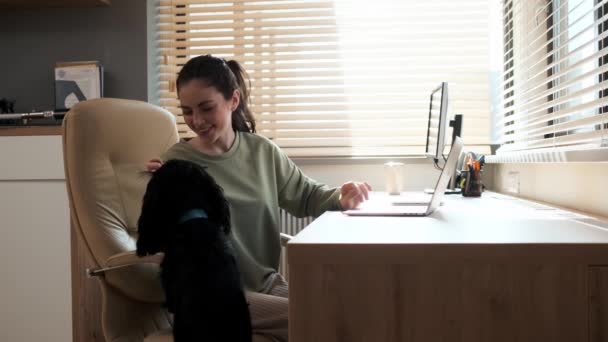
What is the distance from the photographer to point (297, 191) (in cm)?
179

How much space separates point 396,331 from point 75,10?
257cm

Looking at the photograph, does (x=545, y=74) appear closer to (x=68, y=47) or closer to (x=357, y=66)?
(x=357, y=66)

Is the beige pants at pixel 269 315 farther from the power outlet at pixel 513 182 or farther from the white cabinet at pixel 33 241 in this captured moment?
the white cabinet at pixel 33 241

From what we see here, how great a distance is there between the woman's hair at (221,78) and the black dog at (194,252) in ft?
1.45

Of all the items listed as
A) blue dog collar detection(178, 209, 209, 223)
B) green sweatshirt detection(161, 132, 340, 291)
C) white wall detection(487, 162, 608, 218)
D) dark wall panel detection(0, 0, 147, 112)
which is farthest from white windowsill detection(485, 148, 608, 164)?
dark wall panel detection(0, 0, 147, 112)

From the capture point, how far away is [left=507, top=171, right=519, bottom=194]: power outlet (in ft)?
6.70

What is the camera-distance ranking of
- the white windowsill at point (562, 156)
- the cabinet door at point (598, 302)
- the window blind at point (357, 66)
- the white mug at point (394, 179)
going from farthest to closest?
1. the window blind at point (357, 66)
2. the white mug at point (394, 179)
3. the white windowsill at point (562, 156)
4. the cabinet door at point (598, 302)

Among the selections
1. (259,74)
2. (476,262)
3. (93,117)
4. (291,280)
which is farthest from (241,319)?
(259,74)

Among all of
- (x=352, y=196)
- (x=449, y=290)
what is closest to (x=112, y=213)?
(x=352, y=196)

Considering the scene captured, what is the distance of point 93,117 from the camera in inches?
57.1

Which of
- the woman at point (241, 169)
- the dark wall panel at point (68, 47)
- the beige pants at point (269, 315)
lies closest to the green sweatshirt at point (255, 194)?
the woman at point (241, 169)

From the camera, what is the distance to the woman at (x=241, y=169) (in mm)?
1555

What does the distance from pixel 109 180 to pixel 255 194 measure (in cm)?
38

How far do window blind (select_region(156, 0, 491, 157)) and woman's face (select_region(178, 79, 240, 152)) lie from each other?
3.77 feet
